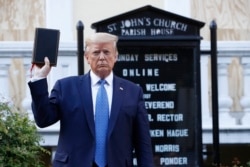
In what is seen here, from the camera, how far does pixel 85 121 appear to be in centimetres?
543

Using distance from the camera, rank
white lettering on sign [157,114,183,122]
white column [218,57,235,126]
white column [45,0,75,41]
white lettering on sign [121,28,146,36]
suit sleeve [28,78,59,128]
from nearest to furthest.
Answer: suit sleeve [28,78,59,128], white lettering on sign [121,28,146,36], white lettering on sign [157,114,183,122], white column [218,57,235,126], white column [45,0,75,41]

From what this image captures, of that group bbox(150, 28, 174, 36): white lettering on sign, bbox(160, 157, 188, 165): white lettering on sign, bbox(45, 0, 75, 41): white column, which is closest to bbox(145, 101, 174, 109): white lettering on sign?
bbox(160, 157, 188, 165): white lettering on sign

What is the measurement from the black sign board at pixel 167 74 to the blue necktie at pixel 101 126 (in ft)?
8.40

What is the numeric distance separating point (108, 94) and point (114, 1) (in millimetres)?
5966

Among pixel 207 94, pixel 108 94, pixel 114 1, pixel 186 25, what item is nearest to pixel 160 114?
pixel 186 25

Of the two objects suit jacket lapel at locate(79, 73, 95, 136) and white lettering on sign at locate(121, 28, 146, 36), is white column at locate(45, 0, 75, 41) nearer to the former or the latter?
white lettering on sign at locate(121, 28, 146, 36)

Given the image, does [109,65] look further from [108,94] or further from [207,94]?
[207,94]

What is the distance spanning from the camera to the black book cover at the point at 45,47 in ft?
18.3

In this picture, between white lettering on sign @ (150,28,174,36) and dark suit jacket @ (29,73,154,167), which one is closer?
dark suit jacket @ (29,73,154,167)

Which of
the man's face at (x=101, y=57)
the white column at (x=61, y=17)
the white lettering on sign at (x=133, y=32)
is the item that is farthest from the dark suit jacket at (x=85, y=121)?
the white column at (x=61, y=17)

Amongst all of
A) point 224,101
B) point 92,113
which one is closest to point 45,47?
point 92,113

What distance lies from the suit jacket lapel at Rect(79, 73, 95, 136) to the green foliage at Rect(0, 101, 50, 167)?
204cm

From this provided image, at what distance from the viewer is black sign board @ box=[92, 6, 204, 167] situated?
8078 mm

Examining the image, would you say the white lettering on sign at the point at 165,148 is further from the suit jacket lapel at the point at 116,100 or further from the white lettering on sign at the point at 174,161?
the suit jacket lapel at the point at 116,100
